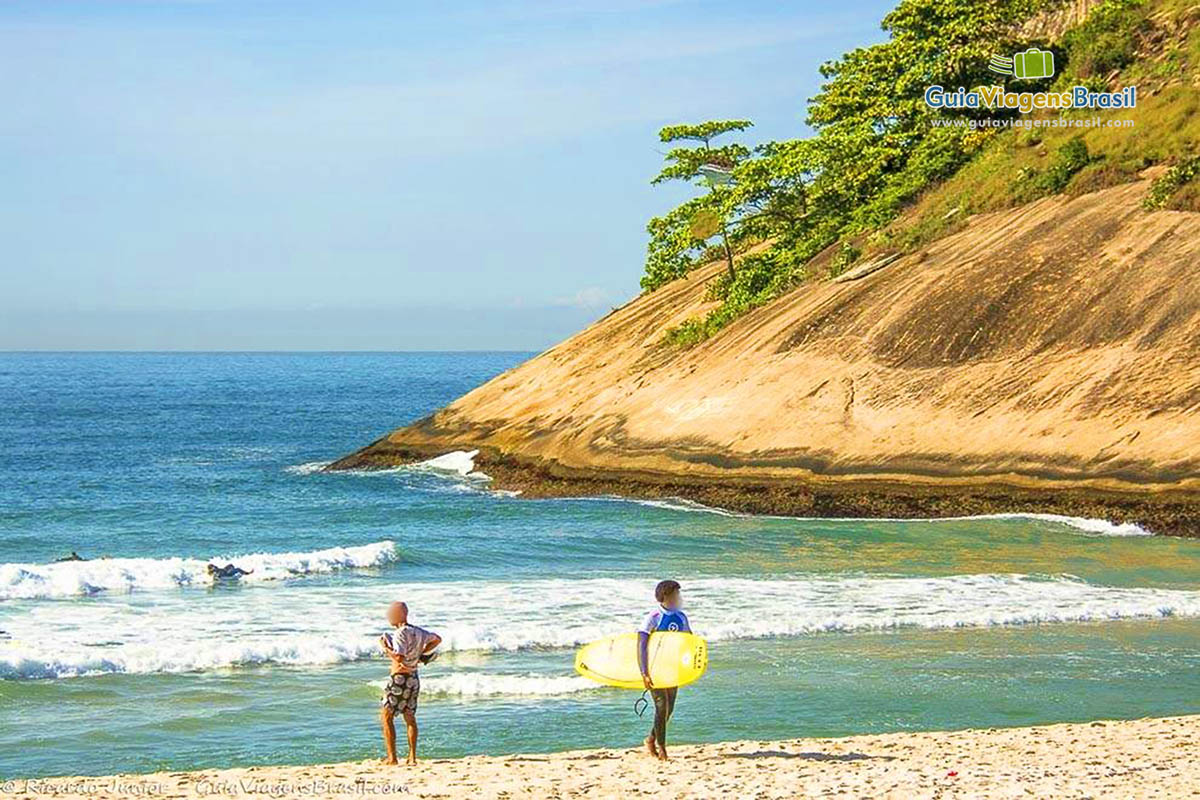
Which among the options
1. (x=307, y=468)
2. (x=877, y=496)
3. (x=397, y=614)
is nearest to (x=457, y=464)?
(x=307, y=468)

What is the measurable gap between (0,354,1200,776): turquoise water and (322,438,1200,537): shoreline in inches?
23.4

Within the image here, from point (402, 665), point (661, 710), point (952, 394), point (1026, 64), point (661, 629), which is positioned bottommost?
point (661, 710)

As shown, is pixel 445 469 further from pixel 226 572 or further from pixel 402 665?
pixel 402 665

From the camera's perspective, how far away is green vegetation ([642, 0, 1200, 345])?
3831 cm

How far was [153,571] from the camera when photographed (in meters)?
25.8

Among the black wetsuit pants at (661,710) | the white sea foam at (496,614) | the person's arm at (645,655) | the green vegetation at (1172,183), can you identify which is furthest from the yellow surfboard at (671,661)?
the green vegetation at (1172,183)

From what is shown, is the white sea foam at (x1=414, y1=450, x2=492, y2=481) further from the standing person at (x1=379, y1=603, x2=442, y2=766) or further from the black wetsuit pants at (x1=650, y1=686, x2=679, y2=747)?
the black wetsuit pants at (x1=650, y1=686, x2=679, y2=747)

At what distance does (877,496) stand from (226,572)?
46.5ft

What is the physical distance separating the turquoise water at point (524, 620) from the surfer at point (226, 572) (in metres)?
0.41

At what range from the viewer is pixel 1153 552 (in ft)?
87.5

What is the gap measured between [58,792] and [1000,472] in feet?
76.1

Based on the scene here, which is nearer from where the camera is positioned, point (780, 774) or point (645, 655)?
point (780, 774)

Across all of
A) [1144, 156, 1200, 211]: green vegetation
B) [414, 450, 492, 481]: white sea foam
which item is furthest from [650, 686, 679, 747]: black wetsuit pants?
[414, 450, 492, 481]: white sea foam

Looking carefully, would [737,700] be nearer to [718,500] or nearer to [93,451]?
[718,500]
